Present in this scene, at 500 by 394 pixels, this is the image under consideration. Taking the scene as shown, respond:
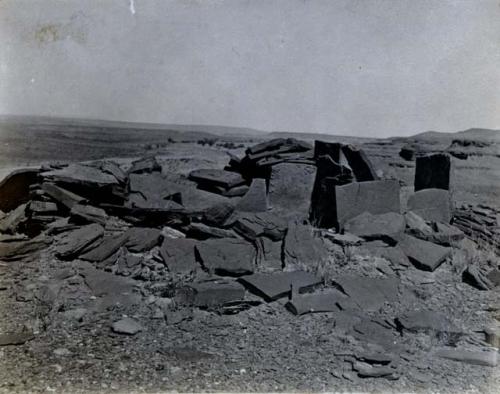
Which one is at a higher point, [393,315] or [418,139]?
[418,139]

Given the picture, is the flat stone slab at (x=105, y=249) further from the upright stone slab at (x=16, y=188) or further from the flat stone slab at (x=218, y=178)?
the flat stone slab at (x=218, y=178)

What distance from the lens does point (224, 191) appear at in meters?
7.05

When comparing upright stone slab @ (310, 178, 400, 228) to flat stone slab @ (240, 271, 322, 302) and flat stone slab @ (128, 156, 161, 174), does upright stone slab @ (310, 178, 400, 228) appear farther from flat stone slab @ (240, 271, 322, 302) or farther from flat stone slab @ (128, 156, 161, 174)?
flat stone slab @ (128, 156, 161, 174)

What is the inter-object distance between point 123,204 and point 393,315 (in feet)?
13.8

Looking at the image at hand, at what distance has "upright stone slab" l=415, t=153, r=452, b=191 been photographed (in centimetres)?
755

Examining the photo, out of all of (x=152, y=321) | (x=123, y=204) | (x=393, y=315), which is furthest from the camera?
(x=123, y=204)

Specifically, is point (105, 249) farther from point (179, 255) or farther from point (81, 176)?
point (81, 176)

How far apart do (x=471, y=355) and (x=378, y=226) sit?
2517mm

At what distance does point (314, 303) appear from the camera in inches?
180

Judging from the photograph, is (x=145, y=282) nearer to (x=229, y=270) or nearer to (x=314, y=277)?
(x=229, y=270)

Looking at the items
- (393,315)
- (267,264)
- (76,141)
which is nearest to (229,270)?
(267,264)

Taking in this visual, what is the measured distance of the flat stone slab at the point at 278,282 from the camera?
15.2 feet

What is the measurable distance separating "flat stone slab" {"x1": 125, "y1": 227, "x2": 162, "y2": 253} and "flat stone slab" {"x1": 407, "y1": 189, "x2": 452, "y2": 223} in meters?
4.36

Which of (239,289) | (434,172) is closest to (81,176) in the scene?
(239,289)
